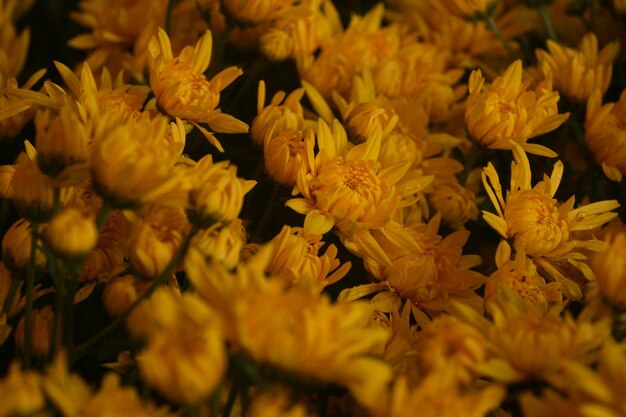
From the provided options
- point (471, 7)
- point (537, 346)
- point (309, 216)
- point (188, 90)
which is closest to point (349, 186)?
point (309, 216)

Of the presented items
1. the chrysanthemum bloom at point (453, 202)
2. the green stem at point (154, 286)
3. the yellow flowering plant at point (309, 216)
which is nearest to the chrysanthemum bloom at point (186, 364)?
the yellow flowering plant at point (309, 216)

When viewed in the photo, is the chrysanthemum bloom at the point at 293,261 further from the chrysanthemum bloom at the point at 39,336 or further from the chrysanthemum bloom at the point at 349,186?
the chrysanthemum bloom at the point at 39,336

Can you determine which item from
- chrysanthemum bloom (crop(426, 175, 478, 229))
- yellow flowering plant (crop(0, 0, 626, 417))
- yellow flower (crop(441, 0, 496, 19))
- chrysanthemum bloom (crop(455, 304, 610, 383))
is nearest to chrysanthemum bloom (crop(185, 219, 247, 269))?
yellow flowering plant (crop(0, 0, 626, 417))

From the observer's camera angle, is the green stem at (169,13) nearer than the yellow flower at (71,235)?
No

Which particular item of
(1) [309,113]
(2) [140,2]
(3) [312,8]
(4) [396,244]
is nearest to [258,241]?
(4) [396,244]

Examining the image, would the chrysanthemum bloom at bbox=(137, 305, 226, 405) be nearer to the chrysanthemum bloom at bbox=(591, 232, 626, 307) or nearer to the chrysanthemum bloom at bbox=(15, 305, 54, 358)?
the chrysanthemum bloom at bbox=(15, 305, 54, 358)

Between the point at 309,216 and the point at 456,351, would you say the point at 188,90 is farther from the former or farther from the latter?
the point at 456,351
